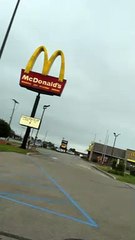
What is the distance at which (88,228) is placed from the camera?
9.16 metres

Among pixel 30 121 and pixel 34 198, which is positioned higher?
pixel 30 121

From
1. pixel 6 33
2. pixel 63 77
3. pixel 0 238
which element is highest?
pixel 63 77

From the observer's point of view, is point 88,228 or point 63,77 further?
point 63,77

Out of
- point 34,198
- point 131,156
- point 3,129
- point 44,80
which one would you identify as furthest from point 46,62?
point 34,198

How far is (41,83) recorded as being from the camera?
58.7 metres

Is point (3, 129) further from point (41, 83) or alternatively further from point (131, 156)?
point (41, 83)

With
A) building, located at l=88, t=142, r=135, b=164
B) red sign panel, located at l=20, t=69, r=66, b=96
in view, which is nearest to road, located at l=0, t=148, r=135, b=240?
red sign panel, located at l=20, t=69, r=66, b=96

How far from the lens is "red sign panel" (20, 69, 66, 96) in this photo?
5847cm

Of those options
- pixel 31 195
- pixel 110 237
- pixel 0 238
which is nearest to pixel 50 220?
pixel 110 237

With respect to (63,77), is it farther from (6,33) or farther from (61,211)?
(61,211)

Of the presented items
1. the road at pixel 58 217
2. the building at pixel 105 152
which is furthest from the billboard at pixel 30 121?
the building at pixel 105 152

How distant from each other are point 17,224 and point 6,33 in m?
15.5

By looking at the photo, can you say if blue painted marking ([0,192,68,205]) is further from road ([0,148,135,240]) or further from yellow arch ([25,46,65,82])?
yellow arch ([25,46,65,82])

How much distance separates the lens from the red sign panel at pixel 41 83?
192 feet
